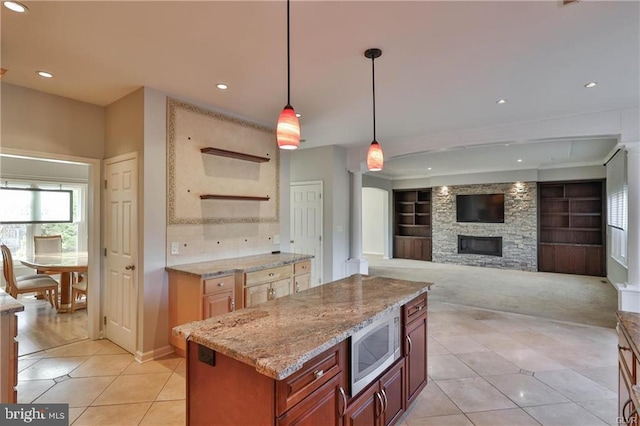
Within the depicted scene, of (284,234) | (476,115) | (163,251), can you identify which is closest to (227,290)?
(163,251)

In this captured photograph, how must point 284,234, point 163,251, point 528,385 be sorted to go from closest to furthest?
point 528,385 < point 163,251 < point 284,234

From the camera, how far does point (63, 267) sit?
13.6 ft

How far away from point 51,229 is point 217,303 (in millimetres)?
5734

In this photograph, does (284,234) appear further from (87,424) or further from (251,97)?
(87,424)

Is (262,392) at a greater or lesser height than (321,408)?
greater

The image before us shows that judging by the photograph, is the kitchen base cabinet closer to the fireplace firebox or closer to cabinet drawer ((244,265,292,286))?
cabinet drawer ((244,265,292,286))

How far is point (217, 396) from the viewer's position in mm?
1401

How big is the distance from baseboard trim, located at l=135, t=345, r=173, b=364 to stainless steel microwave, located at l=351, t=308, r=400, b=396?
247 cm

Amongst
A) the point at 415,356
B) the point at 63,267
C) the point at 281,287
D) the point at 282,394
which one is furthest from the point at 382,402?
the point at 63,267

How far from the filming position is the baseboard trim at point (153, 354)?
3.12 m

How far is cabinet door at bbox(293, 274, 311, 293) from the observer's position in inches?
159

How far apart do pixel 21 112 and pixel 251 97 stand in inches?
88.7

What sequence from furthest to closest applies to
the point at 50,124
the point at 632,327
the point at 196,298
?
the point at 50,124
the point at 196,298
the point at 632,327

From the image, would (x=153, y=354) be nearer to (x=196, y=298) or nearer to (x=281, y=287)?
(x=196, y=298)
